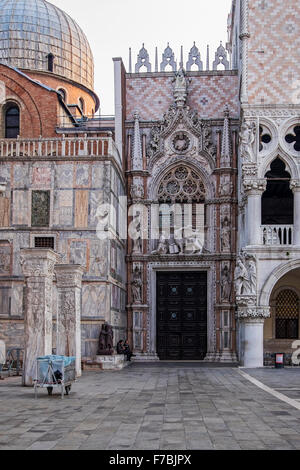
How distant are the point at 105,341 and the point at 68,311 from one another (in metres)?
4.31

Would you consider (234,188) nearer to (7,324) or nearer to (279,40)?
(279,40)

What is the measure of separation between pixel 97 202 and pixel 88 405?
551 inches

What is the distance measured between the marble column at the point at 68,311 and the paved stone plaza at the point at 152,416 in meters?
1.50

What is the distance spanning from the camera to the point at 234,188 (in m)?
32.7

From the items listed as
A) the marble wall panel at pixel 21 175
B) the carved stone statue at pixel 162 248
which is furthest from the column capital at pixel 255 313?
the marble wall panel at pixel 21 175

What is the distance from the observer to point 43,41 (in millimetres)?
42938

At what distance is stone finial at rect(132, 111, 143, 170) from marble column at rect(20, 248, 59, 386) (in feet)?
46.6

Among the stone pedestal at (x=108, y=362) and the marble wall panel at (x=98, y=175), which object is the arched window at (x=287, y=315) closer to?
the stone pedestal at (x=108, y=362)

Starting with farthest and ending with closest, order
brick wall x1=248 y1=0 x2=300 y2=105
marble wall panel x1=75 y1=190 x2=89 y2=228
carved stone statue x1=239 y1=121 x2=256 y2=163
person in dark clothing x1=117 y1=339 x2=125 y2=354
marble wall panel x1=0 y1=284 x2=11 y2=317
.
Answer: brick wall x1=248 y1=0 x2=300 y2=105 → person in dark clothing x1=117 y1=339 x2=125 y2=354 → carved stone statue x1=239 y1=121 x2=256 y2=163 → marble wall panel x1=75 y1=190 x2=89 y2=228 → marble wall panel x1=0 y1=284 x2=11 y2=317

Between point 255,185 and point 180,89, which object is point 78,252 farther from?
point 180,89

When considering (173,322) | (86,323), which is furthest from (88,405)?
(173,322)

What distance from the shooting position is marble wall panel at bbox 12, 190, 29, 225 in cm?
2786

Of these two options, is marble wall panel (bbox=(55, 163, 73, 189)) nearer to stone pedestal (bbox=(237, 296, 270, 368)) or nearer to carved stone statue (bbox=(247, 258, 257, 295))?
carved stone statue (bbox=(247, 258, 257, 295))

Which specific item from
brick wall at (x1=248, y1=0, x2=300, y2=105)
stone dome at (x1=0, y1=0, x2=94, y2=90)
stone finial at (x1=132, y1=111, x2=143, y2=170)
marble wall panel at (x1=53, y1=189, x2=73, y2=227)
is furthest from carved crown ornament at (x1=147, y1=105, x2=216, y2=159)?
stone dome at (x1=0, y1=0, x2=94, y2=90)
